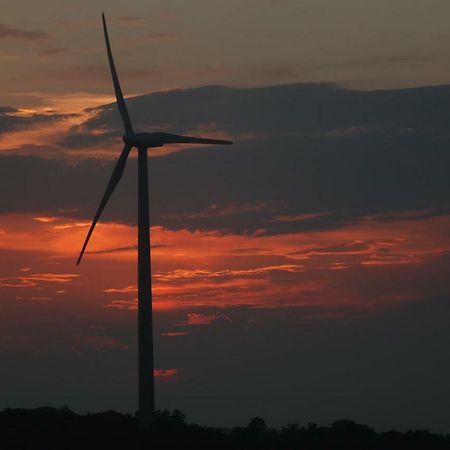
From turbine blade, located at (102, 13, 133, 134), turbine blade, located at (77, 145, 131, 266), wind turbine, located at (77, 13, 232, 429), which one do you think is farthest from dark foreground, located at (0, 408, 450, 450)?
turbine blade, located at (102, 13, 133, 134)

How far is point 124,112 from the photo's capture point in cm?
9394

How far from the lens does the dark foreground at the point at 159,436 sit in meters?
101

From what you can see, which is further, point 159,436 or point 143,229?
point 159,436

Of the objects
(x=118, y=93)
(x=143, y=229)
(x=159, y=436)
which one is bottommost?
(x=159, y=436)

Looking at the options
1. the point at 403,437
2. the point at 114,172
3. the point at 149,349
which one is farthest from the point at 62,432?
the point at 403,437

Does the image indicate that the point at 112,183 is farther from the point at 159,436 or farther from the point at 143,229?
the point at 159,436

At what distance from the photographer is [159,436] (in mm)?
101875

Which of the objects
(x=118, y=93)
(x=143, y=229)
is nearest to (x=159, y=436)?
(x=143, y=229)

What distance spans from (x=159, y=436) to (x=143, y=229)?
20.0 metres

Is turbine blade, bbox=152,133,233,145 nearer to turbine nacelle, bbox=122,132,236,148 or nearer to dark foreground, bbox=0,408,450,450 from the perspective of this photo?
turbine nacelle, bbox=122,132,236,148

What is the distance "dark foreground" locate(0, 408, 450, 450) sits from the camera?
101 meters

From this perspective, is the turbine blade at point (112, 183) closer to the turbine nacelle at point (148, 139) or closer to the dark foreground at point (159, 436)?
the turbine nacelle at point (148, 139)

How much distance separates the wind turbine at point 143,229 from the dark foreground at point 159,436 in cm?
653

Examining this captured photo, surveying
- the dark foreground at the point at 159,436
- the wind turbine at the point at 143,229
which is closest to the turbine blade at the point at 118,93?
the wind turbine at the point at 143,229
